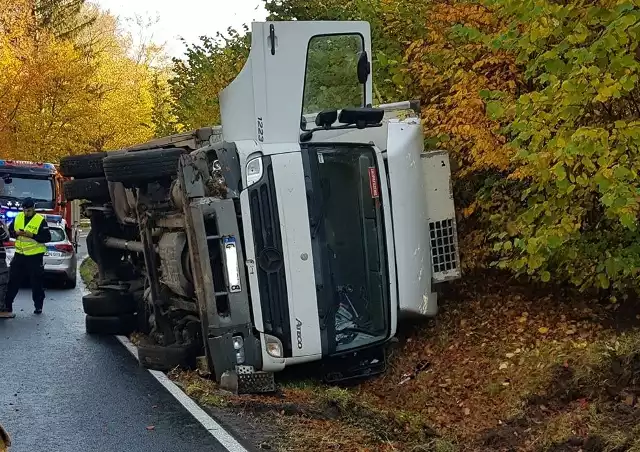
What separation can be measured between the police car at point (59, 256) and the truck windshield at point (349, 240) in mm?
9926

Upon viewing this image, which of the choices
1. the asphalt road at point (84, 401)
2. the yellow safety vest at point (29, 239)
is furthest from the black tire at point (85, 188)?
the yellow safety vest at point (29, 239)

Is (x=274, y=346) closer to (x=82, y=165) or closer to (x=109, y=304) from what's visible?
(x=109, y=304)

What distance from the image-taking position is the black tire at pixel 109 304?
998 cm

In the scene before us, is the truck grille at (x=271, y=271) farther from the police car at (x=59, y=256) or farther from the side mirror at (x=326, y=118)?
the police car at (x=59, y=256)

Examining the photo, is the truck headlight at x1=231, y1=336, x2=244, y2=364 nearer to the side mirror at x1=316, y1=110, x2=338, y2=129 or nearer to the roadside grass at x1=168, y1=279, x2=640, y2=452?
the roadside grass at x1=168, y1=279, x2=640, y2=452

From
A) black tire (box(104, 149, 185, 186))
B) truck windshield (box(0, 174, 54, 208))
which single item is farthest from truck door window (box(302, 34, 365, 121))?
truck windshield (box(0, 174, 54, 208))

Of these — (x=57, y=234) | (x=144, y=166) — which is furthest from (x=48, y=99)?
(x=144, y=166)

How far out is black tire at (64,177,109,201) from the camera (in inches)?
402

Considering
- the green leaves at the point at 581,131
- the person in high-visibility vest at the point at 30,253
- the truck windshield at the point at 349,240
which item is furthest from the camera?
the person in high-visibility vest at the point at 30,253

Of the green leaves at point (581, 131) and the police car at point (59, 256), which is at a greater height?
the green leaves at point (581, 131)

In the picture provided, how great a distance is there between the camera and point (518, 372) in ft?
21.5

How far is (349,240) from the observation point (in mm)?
6945

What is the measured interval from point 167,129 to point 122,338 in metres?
17.7

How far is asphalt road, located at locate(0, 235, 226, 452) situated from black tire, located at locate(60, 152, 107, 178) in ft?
6.66
